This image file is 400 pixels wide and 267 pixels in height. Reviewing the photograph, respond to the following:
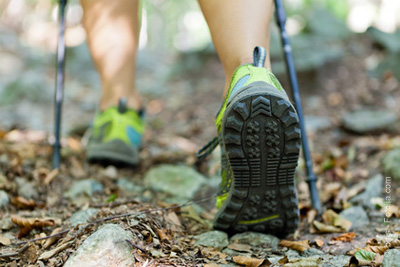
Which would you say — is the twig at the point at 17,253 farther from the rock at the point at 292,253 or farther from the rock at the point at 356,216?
the rock at the point at 356,216

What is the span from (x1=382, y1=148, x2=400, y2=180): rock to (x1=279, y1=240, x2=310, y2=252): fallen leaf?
838 mm

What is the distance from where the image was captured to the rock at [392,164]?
1.80 m

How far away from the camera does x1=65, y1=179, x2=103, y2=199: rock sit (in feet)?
5.38

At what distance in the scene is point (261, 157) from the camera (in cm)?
110

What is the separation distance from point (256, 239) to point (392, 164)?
3.32 feet

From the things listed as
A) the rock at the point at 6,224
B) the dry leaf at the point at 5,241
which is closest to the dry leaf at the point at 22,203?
the rock at the point at 6,224

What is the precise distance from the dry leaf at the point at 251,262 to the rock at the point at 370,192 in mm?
740

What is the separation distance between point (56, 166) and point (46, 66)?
390cm

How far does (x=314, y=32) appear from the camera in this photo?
4.95 metres

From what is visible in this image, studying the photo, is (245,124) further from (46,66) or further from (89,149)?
(46,66)

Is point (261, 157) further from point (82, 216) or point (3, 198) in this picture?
point (3, 198)

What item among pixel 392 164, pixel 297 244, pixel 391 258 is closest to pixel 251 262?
pixel 297 244

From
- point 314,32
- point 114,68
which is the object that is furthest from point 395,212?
point 314,32

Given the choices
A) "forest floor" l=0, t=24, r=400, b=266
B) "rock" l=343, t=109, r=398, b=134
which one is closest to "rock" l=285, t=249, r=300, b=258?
"forest floor" l=0, t=24, r=400, b=266
